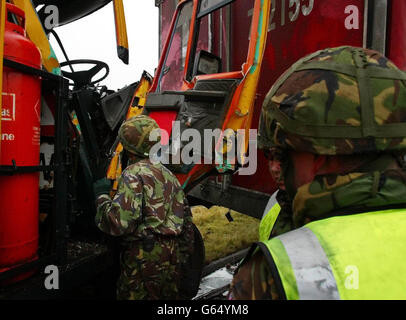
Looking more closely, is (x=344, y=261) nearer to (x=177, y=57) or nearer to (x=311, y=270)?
(x=311, y=270)

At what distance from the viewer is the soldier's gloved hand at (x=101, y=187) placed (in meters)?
2.62

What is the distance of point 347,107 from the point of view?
0.78 meters

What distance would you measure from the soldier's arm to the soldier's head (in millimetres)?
1337

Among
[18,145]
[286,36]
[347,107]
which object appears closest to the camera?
[347,107]

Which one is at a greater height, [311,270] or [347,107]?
[347,107]

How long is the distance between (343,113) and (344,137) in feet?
0.19

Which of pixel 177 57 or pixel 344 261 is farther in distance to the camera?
pixel 177 57

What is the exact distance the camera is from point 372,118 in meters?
0.78

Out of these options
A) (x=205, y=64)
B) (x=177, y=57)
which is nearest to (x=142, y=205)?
(x=205, y=64)

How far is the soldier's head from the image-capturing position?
0.78m

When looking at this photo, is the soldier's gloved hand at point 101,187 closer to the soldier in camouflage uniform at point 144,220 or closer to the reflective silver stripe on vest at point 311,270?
the soldier in camouflage uniform at point 144,220

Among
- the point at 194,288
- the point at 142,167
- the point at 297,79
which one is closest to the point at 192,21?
the point at 142,167

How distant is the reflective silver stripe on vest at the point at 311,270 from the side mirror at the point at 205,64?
281cm
